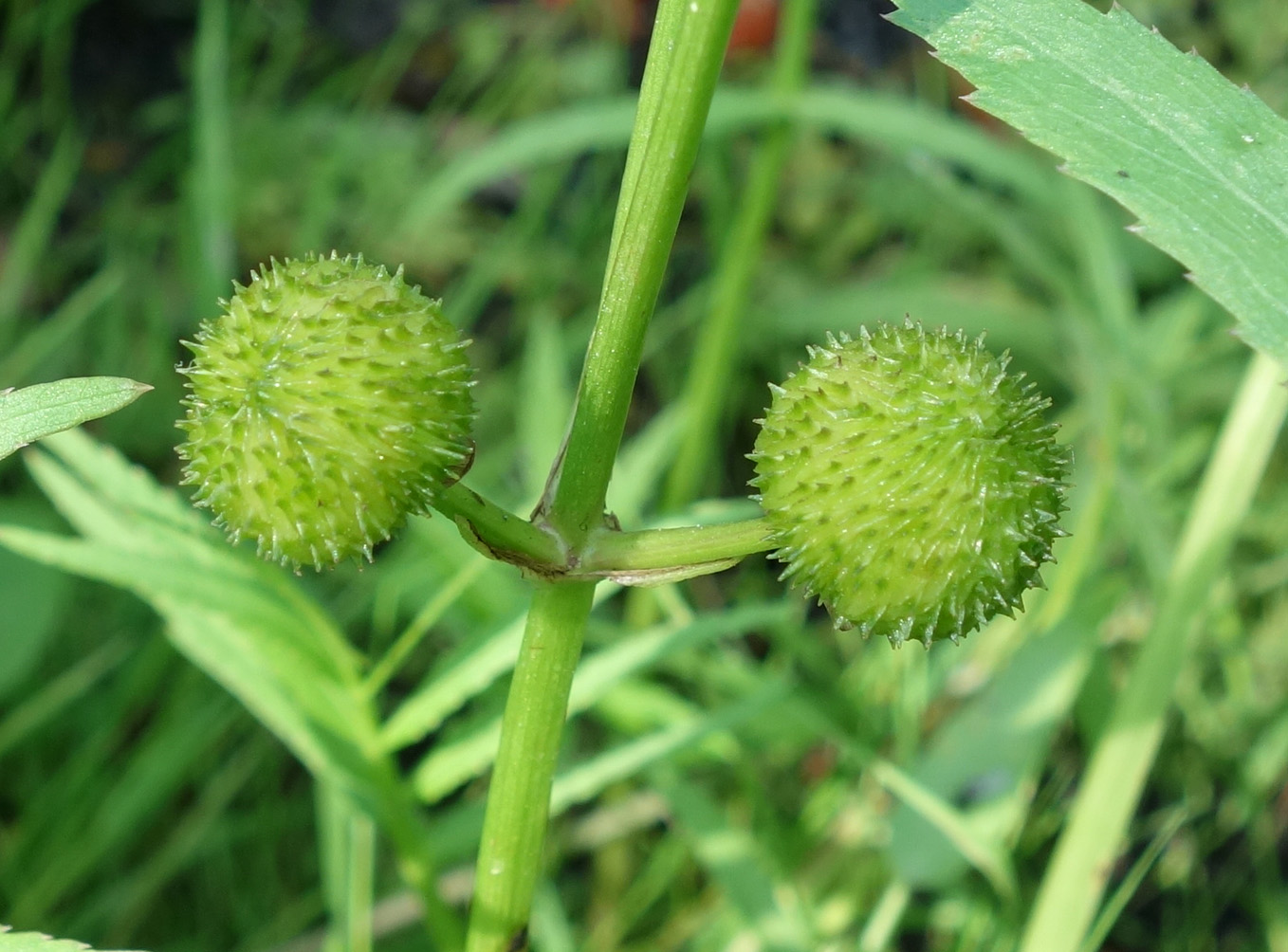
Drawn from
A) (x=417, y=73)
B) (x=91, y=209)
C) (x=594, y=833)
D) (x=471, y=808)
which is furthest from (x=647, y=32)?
(x=471, y=808)

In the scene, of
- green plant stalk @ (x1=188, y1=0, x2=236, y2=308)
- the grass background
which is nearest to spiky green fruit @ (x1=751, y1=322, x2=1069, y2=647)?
the grass background

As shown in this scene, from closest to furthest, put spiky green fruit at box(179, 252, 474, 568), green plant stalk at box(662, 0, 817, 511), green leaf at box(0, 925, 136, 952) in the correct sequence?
green leaf at box(0, 925, 136, 952) < spiky green fruit at box(179, 252, 474, 568) < green plant stalk at box(662, 0, 817, 511)

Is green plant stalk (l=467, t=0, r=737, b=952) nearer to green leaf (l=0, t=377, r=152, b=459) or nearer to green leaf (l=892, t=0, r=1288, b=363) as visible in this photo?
green leaf (l=892, t=0, r=1288, b=363)

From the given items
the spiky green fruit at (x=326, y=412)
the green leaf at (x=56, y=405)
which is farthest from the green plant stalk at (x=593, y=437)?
the green leaf at (x=56, y=405)

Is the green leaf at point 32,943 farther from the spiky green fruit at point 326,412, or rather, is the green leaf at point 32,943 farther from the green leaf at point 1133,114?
the green leaf at point 1133,114

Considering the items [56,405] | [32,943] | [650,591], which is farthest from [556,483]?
[650,591]

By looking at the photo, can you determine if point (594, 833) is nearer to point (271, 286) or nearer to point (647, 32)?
point (271, 286)
